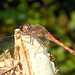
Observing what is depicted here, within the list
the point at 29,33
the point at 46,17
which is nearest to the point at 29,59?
the point at 29,33

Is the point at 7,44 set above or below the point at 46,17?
below

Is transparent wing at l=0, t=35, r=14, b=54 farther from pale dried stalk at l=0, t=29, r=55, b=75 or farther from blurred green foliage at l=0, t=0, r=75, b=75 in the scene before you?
blurred green foliage at l=0, t=0, r=75, b=75

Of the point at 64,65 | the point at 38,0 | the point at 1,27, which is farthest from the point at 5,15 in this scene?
the point at 64,65

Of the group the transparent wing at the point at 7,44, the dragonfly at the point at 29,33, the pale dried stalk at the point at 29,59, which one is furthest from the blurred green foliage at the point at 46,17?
the pale dried stalk at the point at 29,59

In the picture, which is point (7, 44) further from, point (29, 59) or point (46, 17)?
point (46, 17)

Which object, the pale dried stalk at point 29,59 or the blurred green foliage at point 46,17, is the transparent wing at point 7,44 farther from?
the blurred green foliage at point 46,17

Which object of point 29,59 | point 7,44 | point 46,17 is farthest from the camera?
point 46,17

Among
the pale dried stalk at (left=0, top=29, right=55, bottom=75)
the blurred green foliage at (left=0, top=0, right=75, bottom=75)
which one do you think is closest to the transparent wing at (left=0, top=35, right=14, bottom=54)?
the pale dried stalk at (left=0, top=29, right=55, bottom=75)

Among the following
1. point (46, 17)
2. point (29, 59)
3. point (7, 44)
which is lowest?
point (29, 59)
